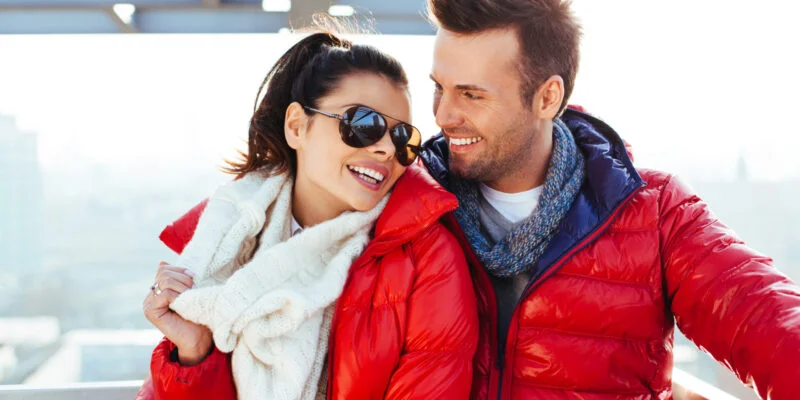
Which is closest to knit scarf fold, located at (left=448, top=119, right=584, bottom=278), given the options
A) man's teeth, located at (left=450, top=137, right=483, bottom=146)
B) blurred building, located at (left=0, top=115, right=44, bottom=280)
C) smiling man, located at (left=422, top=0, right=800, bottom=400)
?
smiling man, located at (left=422, top=0, right=800, bottom=400)

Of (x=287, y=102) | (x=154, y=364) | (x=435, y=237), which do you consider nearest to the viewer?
(x=154, y=364)

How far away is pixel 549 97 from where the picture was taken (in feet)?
6.13

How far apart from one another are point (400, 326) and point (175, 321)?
56 cm

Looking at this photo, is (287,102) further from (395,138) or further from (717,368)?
(717,368)

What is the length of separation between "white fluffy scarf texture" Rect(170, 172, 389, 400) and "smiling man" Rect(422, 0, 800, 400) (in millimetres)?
414

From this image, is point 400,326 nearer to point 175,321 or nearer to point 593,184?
Answer: point 175,321

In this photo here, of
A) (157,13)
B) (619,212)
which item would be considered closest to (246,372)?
(619,212)

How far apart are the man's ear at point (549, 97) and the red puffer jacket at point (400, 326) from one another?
0.56 metres

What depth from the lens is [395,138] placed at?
5.09ft

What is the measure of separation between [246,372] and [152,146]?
2.79m

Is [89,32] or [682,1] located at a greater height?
[682,1]

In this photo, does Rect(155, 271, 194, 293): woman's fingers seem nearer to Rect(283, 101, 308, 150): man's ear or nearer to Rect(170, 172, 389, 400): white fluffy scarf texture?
Rect(170, 172, 389, 400): white fluffy scarf texture

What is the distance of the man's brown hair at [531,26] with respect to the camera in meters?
1.74

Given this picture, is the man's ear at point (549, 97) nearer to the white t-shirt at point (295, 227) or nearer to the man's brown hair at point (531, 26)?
the man's brown hair at point (531, 26)
